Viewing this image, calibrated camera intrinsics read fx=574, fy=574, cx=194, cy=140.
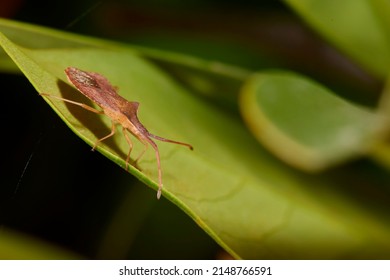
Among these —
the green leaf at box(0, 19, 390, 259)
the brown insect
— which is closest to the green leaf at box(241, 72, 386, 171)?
the green leaf at box(0, 19, 390, 259)

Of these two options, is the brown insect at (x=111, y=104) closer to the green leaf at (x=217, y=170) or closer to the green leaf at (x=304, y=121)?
the green leaf at (x=217, y=170)

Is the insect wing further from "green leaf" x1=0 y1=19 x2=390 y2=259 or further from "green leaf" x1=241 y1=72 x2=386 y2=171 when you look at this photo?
"green leaf" x1=241 y1=72 x2=386 y2=171

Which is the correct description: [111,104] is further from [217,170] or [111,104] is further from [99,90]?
[217,170]

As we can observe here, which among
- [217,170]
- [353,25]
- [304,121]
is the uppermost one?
[353,25]

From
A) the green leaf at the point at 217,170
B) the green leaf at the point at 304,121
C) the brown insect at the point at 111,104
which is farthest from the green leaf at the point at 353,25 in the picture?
the brown insect at the point at 111,104

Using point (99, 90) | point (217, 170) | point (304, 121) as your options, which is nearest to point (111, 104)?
point (99, 90)

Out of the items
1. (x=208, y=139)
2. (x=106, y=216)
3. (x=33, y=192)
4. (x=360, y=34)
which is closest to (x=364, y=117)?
(x=360, y=34)
